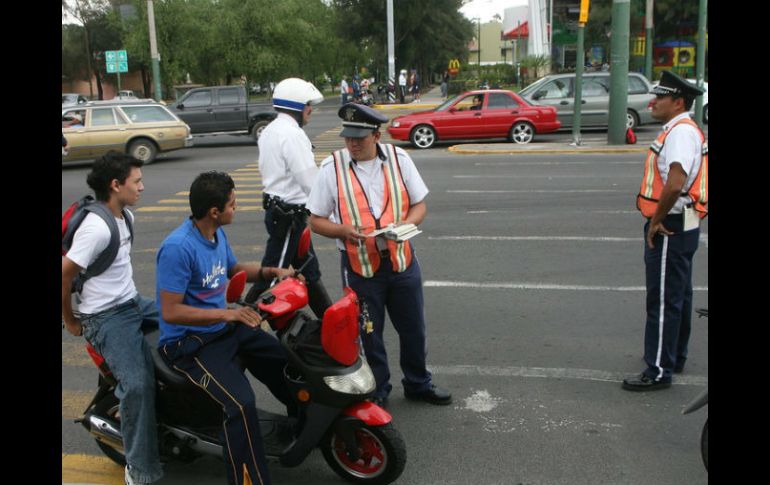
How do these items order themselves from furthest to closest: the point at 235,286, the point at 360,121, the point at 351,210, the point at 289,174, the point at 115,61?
1. the point at 115,61
2. the point at 289,174
3. the point at 351,210
4. the point at 360,121
5. the point at 235,286

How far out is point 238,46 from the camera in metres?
44.8

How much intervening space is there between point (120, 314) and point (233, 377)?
0.69m

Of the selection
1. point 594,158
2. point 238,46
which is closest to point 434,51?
point 238,46

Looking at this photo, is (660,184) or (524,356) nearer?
(660,184)

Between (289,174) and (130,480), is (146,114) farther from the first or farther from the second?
(130,480)

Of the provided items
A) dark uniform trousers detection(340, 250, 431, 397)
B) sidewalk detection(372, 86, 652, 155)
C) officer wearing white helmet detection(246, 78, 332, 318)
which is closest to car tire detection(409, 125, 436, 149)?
sidewalk detection(372, 86, 652, 155)

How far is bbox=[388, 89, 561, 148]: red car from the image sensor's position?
1953 cm

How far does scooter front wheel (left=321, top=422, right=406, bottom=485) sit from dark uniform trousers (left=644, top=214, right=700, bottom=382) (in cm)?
205

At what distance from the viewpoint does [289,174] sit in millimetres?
5992

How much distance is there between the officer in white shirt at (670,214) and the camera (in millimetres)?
4586

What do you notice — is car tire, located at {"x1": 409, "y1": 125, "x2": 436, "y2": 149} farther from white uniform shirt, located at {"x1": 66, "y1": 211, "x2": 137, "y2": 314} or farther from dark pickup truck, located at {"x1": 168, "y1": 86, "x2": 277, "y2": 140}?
white uniform shirt, located at {"x1": 66, "y1": 211, "x2": 137, "y2": 314}

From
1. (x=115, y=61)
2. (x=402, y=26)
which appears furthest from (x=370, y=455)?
(x=402, y=26)

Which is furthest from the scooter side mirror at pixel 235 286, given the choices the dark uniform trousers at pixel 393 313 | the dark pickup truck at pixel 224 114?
the dark pickup truck at pixel 224 114

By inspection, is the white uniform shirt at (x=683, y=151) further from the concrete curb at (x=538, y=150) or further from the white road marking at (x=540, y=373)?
the concrete curb at (x=538, y=150)
